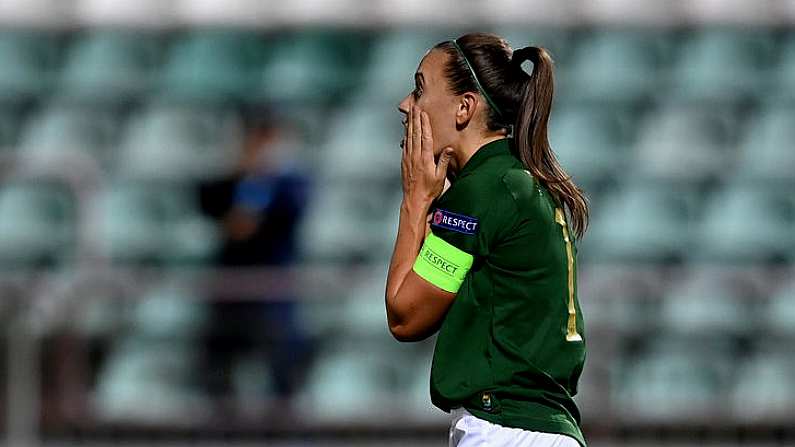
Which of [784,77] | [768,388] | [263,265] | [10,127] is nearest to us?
[263,265]

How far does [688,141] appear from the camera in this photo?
1162cm

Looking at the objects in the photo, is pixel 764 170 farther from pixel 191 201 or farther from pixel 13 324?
pixel 13 324

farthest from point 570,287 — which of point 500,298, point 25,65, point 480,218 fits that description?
point 25,65

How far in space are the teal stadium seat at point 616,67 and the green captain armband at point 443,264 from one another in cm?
837

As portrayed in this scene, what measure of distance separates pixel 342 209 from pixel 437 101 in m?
7.23

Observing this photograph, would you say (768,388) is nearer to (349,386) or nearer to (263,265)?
(349,386)

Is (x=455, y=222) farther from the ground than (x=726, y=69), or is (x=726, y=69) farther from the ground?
(x=726, y=69)

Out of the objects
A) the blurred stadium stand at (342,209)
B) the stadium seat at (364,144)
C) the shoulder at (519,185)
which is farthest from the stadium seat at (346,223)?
the shoulder at (519,185)

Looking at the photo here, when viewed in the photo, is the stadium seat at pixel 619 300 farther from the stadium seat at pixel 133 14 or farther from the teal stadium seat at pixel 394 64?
the stadium seat at pixel 133 14

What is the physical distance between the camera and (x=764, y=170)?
443 inches

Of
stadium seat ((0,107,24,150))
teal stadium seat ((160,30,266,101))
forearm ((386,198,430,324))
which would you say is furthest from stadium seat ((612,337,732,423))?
stadium seat ((0,107,24,150))

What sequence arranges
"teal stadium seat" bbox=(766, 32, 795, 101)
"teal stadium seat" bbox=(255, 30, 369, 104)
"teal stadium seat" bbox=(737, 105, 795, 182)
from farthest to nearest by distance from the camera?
"teal stadium seat" bbox=(255, 30, 369, 104) → "teal stadium seat" bbox=(766, 32, 795, 101) → "teal stadium seat" bbox=(737, 105, 795, 182)

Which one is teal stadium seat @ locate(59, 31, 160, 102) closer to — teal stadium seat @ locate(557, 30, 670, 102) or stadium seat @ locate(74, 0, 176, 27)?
stadium seat @ locate(74, 0, 176, 27)

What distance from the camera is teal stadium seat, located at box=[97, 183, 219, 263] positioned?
10.5 metres
